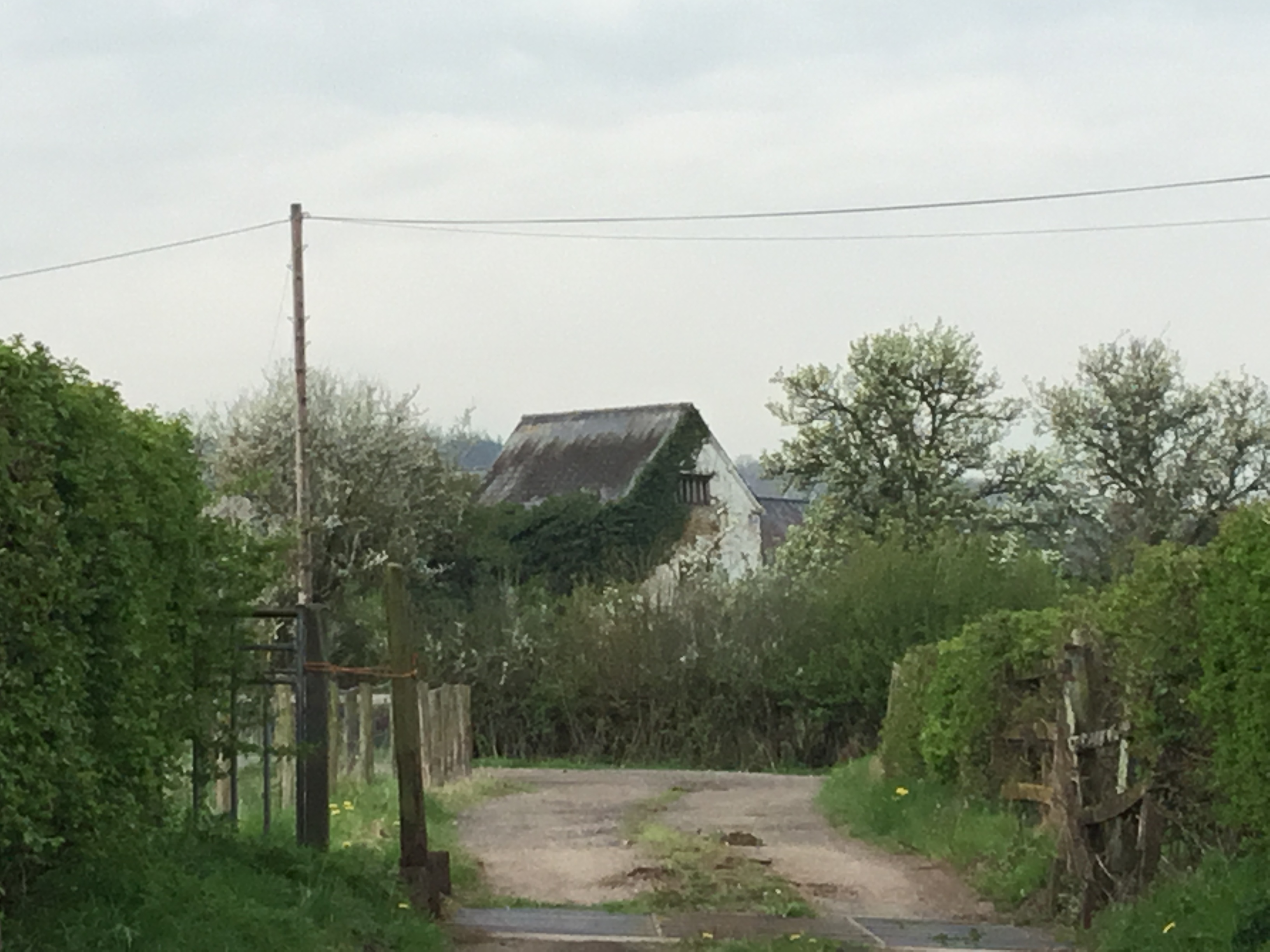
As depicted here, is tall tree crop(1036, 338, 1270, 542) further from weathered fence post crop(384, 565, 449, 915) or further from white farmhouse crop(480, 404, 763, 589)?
weathered fence post crop(384, 565, 449, 915)

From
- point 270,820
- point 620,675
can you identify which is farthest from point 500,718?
point 270,820

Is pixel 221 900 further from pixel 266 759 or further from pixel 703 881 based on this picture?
pixel 703 881

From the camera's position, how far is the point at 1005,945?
11.4 meters

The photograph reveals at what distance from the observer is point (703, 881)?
14.1m

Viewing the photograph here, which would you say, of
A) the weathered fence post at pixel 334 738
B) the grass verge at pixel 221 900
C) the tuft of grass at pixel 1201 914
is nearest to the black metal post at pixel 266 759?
the grass verge at pixel 221 900

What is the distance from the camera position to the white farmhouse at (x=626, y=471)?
5003cm

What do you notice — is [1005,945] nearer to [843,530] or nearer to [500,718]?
[500,718]

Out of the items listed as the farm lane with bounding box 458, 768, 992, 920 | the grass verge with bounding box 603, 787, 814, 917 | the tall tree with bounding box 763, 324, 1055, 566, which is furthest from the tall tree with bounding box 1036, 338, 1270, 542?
the grass verge with bounding box 603, 787, 814, 917

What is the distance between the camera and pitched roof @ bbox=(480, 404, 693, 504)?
50.5 m

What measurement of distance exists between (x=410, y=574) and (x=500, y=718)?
4711 mm

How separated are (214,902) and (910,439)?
38433 millimetres

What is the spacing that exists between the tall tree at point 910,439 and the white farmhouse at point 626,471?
3.67 meters

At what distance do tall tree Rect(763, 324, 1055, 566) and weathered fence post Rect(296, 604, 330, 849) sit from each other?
1345 inches

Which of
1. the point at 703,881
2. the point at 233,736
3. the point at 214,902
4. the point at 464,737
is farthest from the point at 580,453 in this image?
the point at 214,902
